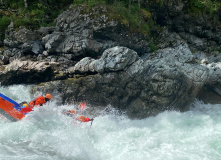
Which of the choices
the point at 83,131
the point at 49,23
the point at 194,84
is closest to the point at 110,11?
the point at 49,23

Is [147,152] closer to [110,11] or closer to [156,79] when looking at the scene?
[156,79]

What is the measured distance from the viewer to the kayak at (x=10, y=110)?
31.9ft

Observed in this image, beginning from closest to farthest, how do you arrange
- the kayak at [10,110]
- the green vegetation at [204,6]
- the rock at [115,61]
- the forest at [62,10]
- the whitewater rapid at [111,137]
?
the whitewater rapid at [111,137]
the kayak at [10,110]
the rock at [115,61]
the forest at [62,10]
the green vegetation at [204,6]

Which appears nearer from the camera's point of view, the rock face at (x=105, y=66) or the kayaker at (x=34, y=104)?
the kayaker at (x=34, y=104)

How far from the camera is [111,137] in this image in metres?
9.20

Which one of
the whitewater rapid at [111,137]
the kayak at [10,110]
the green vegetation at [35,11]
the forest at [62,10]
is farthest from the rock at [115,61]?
the green vegetation at [35,11]

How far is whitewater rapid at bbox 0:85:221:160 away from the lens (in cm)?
779

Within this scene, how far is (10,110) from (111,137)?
13.4 ft

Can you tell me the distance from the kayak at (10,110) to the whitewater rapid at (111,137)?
0.23 meters

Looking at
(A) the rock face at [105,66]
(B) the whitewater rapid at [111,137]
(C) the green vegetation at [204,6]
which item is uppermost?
(C) the green vegetation at [204,6]

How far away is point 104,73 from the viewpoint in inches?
432

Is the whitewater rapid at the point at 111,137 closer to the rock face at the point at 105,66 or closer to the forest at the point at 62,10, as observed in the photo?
the rock face at the point at 105,66

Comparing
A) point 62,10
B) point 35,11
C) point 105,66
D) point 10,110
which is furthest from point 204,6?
point 10,110

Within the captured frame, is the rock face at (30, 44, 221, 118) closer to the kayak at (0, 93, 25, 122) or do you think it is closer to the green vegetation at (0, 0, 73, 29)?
the kayak at (0, 93, 25, 122)
